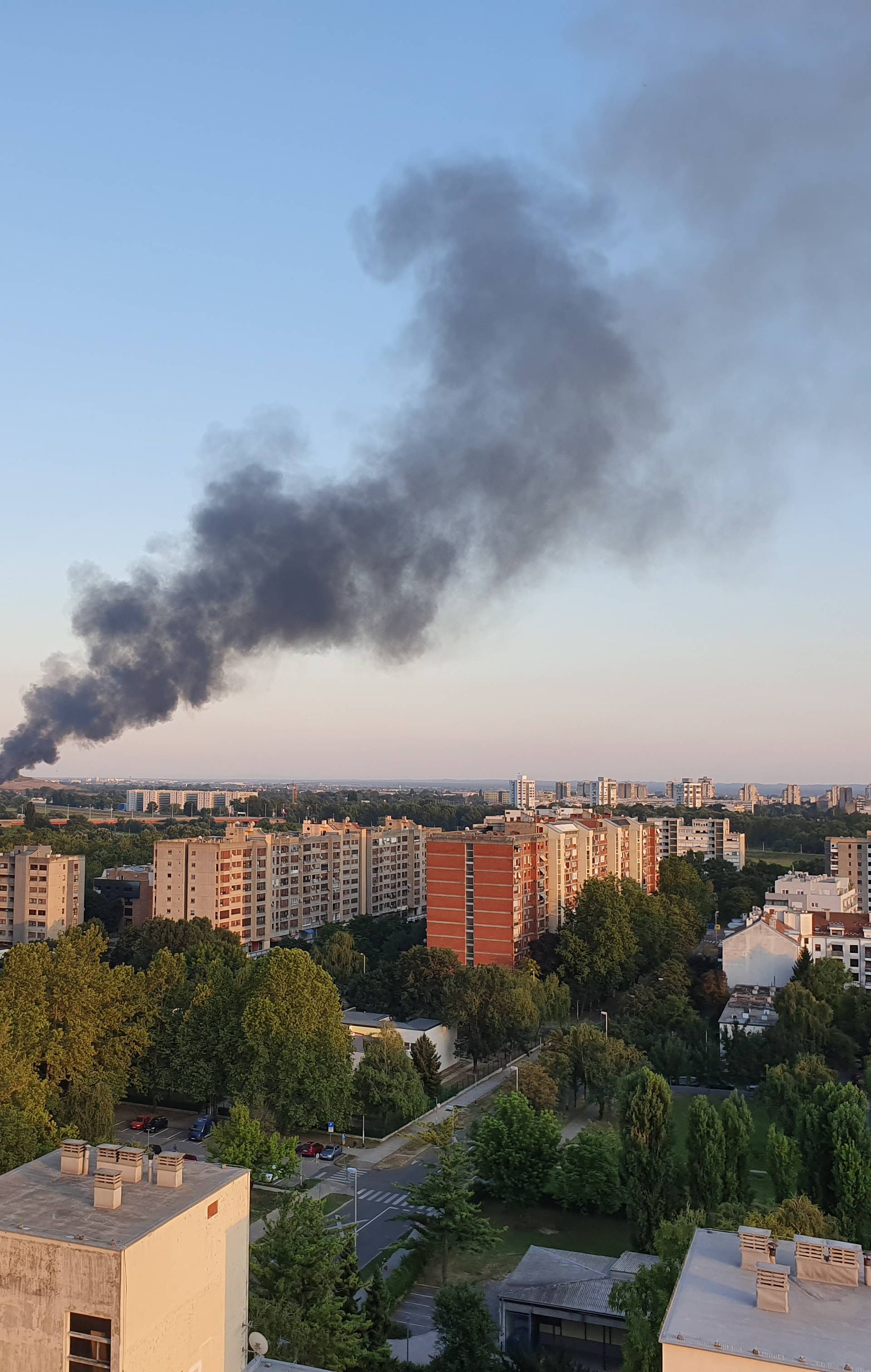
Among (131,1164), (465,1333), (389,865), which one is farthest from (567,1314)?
(389,865)

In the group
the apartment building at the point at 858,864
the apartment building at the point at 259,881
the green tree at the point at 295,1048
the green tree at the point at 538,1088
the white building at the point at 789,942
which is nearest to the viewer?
the green tree at the point at 295,1048

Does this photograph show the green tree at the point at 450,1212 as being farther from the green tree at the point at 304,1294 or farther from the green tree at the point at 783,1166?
the green tree at the point at 783,1166

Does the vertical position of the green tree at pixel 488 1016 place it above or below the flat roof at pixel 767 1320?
below

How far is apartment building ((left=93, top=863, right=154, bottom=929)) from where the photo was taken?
53.6 metres

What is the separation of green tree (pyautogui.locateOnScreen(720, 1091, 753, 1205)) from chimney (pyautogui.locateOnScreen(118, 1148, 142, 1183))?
1216cm

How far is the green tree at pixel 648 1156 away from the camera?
1761 centimetres

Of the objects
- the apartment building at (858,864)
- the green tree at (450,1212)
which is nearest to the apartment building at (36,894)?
the green tree at (450,1212)

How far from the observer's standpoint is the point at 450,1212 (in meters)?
17.0

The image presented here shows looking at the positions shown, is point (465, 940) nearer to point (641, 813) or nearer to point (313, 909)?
point (313, 909)

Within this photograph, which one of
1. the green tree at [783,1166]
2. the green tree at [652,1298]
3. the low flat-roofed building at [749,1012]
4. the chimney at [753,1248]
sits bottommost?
the low flat-roofed building at [749,1012]

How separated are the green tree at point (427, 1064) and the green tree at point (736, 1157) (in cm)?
1147

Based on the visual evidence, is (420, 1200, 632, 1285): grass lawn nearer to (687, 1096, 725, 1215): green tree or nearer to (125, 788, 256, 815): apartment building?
(687, 1096, 725, 1215): green tree

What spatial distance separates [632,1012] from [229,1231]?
1015 inches

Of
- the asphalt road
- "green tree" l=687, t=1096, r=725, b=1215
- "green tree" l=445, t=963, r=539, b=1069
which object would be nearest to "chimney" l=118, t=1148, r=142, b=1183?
the asphalt road
